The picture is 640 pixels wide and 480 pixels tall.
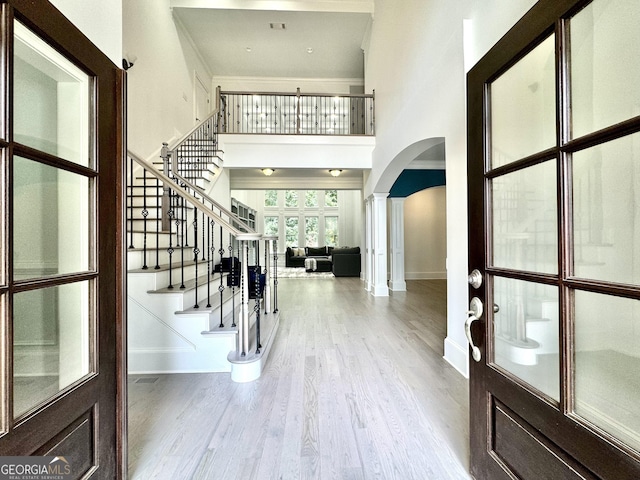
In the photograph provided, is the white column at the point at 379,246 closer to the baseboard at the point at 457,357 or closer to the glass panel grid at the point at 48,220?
the baseboard at the point at 457,357

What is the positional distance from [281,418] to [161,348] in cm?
127

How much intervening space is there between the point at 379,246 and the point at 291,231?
8571 mm

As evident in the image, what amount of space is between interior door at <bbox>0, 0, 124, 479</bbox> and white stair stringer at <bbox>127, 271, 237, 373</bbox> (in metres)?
1.33

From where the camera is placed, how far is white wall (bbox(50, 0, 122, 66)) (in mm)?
991

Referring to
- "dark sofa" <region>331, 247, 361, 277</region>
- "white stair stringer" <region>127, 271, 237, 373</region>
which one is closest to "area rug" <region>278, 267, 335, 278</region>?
"dark sofa" <region>331, 247, 361, 277</region>

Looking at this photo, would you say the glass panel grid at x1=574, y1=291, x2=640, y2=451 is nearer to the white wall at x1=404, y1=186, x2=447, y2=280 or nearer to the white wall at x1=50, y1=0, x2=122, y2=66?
the white wall at x1=50, y1=0, x2=122, y2=66

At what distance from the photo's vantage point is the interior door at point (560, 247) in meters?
0.75

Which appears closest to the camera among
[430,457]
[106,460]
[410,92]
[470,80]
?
[106,460]

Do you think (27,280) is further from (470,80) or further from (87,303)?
(470,80)

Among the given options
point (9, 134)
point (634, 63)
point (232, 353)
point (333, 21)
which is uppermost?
point (333, 21)

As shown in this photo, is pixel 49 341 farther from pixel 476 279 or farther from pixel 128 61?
pixel 128 61

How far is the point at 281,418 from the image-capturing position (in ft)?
5.97

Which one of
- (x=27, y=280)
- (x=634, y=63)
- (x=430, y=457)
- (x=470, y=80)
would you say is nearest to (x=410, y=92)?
(x=470, y=80)

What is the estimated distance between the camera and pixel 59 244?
0.97m
